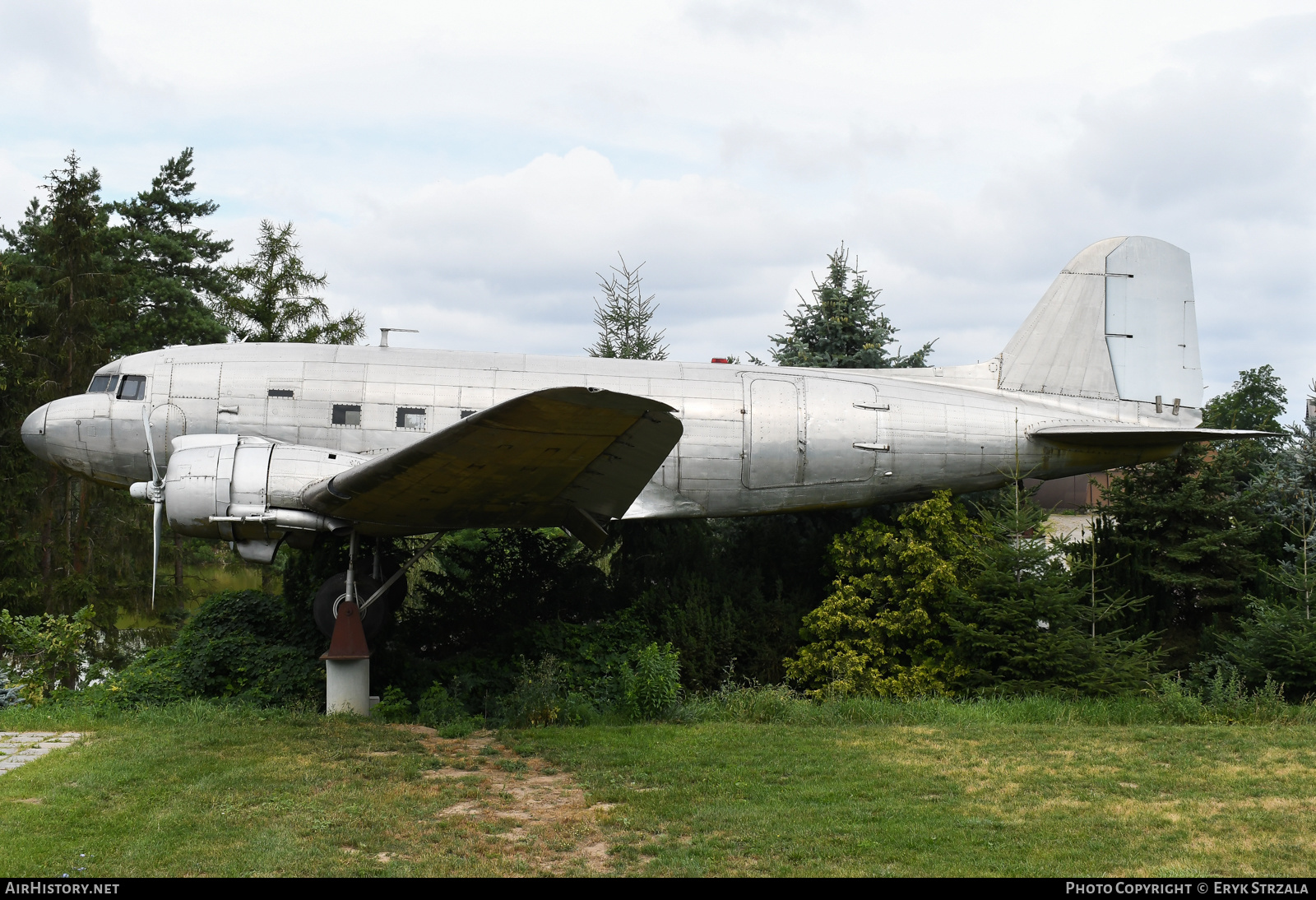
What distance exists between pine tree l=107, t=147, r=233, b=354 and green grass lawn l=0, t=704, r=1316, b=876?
19.5m

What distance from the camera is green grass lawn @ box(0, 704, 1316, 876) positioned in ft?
19.7

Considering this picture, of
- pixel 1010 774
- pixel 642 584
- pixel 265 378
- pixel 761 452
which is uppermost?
pixel 265 378

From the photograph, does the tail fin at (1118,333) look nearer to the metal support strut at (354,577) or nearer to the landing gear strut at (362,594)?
the metal support strut at (354,577)

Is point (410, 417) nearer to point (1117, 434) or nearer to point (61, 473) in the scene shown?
point (1117, 434)

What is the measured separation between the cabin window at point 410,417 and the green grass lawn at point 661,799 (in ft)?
11.7

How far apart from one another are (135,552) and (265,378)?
53.3 ft

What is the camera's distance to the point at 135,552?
24594mm

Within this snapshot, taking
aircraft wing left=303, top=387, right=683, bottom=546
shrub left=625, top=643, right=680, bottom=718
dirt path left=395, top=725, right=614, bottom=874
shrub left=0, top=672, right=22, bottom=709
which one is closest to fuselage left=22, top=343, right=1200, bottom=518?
aircraft wing left=303, top=387, right=683, bottom=546

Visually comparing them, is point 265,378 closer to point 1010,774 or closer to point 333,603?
point 333,603

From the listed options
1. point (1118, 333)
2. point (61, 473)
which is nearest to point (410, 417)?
point (1118, 333)

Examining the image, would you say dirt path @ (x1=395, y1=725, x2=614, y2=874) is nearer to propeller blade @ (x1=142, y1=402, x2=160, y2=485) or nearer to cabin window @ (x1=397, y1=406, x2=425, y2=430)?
cabin window @ (x1=397, y1=406, x2=425, y2=430)

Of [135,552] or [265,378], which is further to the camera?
[135,552]

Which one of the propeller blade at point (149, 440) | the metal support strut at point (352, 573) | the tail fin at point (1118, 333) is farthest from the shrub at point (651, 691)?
the tail fin at point (1118, 333)
